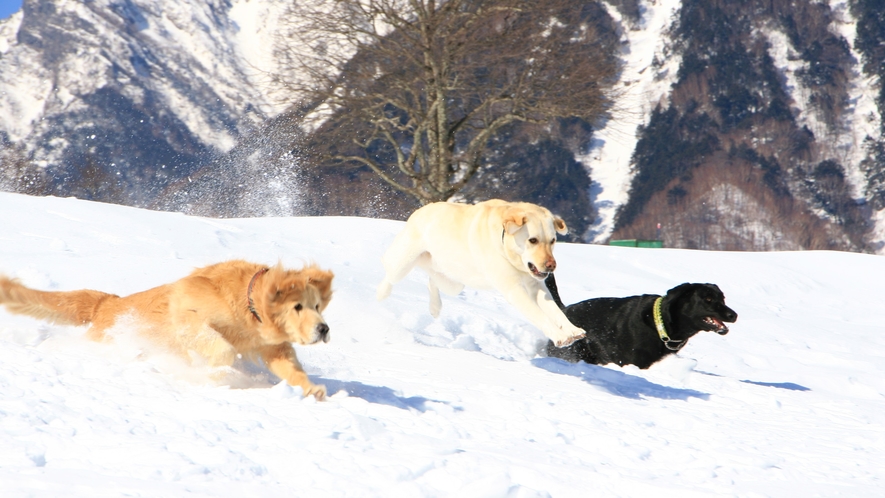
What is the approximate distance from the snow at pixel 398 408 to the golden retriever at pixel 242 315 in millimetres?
141

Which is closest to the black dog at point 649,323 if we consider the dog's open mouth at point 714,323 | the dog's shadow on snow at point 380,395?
the dog's open mouth at point 714,323

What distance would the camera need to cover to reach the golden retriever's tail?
14.6ft

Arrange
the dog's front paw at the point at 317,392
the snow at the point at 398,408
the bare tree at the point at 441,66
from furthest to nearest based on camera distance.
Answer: the bare tree at the point at 441,66 → the dog's front paw at the point at 317,392 → the snow at the point at 398,408

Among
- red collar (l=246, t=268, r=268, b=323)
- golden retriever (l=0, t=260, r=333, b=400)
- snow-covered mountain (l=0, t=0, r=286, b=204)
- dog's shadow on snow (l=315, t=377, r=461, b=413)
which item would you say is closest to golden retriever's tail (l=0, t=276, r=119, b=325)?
golden retriever (l=0, t=260, r=333, b=400)

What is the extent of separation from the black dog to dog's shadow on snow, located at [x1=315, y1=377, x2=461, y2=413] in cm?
265

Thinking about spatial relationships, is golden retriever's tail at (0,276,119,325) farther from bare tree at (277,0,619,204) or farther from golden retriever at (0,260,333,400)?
bare tree at (277,0,619,204)

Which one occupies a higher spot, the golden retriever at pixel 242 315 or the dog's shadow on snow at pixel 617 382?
the golden retriever at pixel 242 315

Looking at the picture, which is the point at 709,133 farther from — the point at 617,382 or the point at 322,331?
the point at 322,331

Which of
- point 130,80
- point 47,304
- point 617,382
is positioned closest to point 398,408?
point 47,304

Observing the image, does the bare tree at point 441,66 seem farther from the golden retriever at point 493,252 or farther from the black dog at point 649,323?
the golden retriever at point 493,252

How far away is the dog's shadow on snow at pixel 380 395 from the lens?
404cm

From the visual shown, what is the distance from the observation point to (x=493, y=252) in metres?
5.25

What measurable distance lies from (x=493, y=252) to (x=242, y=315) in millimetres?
1933

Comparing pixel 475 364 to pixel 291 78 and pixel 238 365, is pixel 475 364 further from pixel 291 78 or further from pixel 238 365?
pixel 291 78
